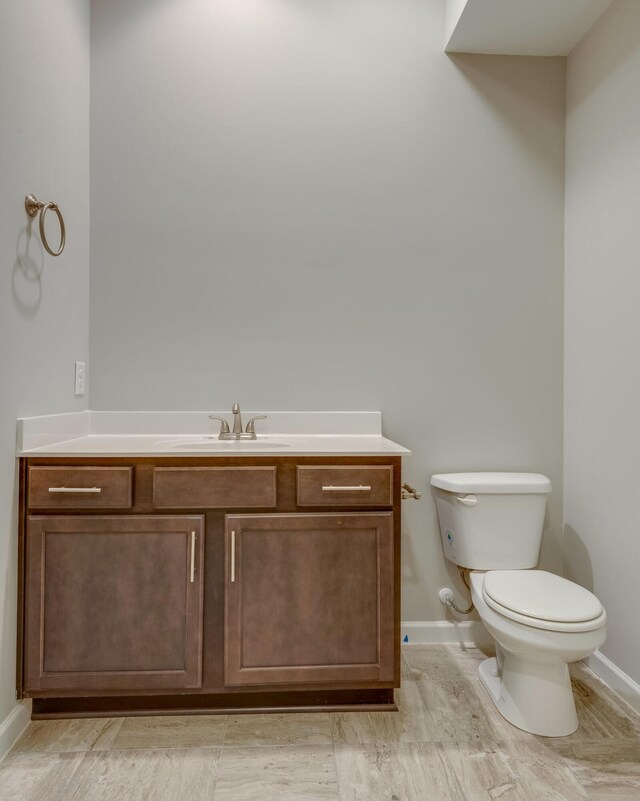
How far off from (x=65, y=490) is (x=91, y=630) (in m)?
0.43

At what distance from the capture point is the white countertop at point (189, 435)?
1.57 m

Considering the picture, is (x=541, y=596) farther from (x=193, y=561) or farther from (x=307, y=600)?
(x=193, y=561)

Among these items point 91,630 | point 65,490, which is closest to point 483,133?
point 65,490

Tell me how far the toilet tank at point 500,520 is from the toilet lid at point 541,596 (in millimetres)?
126

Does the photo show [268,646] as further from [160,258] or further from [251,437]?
[160,258]

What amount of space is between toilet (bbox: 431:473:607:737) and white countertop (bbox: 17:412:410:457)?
411mm

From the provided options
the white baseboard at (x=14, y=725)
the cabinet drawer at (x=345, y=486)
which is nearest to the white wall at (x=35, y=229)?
the white baseboard at (x=14, y=725)

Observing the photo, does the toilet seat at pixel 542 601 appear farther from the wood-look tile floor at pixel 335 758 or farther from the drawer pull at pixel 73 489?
the drawer pull at pixel 73 489

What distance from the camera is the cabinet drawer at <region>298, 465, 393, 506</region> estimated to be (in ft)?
5.17

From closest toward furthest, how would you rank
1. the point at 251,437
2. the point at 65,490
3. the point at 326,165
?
1. the point at 65,490
2. the point at 251,437
3. the point at 326,165

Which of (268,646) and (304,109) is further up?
(304,109)

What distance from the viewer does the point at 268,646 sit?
1552 mm

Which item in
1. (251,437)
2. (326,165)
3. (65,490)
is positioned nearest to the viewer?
(65,490)

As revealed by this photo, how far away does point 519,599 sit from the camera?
60.6 inches
